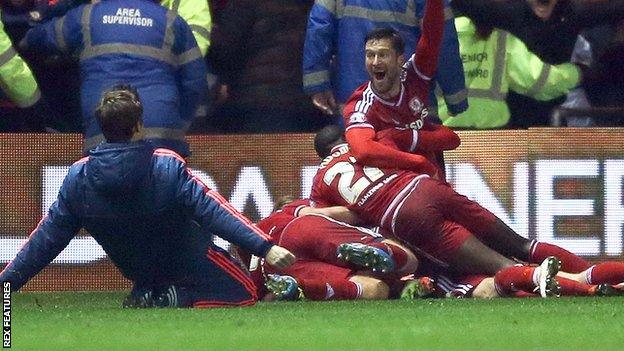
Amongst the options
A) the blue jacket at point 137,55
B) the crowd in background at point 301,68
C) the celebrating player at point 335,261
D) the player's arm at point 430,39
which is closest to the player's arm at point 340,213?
the celebrating player at point 335,261

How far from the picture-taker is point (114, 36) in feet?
38.6

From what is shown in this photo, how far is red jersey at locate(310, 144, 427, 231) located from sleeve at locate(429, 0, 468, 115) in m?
0.88

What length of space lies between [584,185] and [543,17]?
1.64m

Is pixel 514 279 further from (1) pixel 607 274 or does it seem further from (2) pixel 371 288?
(2) pixel 371 288

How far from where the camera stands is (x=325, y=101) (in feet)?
39.3

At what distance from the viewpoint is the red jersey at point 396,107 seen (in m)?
10.9

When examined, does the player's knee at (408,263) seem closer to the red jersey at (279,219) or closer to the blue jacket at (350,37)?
the red jersey at (279,219)

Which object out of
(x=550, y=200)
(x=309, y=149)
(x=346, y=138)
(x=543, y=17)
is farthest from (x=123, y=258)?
(x=543, y=17)

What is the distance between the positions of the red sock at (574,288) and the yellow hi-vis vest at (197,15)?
329cm

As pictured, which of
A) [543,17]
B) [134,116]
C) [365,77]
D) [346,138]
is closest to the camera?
[134,116]

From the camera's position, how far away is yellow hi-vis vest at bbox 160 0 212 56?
12.6 meters

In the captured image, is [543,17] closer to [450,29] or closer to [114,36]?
[450,29]

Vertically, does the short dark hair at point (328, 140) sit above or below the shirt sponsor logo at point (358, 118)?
below

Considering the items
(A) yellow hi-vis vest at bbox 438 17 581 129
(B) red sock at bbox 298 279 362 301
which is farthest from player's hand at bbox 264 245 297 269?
(A) yellow hi-vis vest at bbox 438 17 581 129
